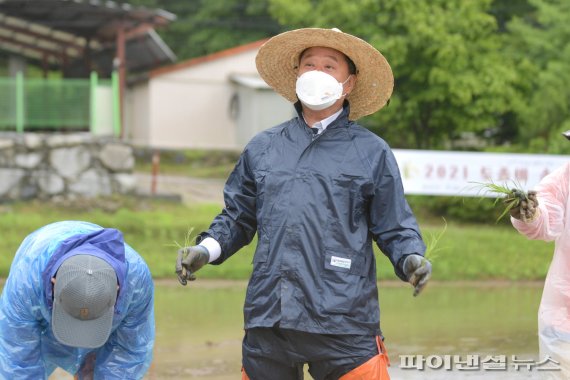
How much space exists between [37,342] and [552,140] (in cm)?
1263

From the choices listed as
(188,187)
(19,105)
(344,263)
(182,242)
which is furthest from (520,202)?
(188,187)

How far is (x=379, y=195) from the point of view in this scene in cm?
391

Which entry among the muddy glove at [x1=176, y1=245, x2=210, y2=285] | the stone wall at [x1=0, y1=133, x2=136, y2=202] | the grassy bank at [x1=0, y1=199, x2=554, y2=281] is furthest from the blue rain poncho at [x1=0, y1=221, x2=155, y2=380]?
the stone wall at [x1=0, y1=133, x2=136, y2=202]

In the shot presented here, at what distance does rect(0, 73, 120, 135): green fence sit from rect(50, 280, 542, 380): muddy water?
4547 millimetres

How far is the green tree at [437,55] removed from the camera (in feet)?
56.3

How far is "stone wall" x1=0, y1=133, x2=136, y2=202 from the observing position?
14203mm

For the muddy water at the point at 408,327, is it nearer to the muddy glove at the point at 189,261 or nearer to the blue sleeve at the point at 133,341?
the blue sleeve at the point at 133,341

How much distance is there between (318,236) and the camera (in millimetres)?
3791

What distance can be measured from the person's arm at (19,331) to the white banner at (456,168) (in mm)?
9401

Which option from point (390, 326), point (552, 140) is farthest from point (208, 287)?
point (552, 140)

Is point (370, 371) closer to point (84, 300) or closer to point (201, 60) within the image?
point (84, 300)

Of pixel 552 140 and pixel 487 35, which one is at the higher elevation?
pixel 487 35

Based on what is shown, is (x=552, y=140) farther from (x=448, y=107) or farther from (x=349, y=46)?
(x=349, y=46)

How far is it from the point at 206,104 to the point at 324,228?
22111 mm
